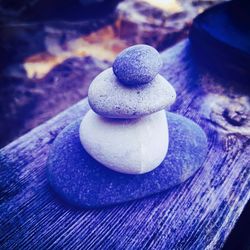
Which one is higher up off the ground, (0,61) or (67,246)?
(67,246)

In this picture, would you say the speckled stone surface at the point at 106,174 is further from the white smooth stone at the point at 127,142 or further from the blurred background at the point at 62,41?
the blurred background at the point at 62,41

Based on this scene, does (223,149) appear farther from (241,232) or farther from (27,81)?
(27,81)

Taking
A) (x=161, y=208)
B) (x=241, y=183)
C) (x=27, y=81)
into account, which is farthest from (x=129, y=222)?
(x=27, y=81)

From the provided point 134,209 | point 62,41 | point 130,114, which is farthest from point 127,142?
point 62,41

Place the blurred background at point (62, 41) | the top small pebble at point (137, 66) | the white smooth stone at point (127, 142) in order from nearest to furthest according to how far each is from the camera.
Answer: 1. the top small pebble at point (137, 66)
2. the white smooth stone at point (127, 142)
3. the blurred background at point (62, 41)

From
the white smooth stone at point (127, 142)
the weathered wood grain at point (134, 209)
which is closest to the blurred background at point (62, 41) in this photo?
the weathered wood grain at point (134, 209)

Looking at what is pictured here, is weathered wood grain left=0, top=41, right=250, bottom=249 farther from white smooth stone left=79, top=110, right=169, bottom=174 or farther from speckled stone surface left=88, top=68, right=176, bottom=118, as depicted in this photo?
speckled stone surface left=88, top=68, right=176, bottom=118

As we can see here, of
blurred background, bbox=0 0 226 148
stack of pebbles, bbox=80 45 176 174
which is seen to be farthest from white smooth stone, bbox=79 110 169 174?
blurred background, bbox=0 0 226 148

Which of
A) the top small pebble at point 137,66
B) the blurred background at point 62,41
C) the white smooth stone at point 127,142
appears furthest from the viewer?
the blurred background at point 62,41
